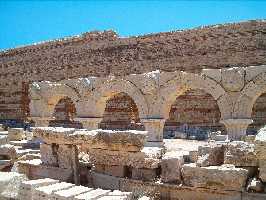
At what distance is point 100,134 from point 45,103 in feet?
27.5

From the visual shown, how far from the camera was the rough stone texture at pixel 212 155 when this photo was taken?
5.55 m

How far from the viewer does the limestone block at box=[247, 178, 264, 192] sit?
476 cm

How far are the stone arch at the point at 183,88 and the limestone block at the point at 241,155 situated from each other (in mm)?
5321

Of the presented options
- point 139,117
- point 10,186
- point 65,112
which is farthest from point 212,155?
point 65,112

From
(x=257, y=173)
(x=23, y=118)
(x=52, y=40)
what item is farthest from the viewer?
(x=52, y=40)

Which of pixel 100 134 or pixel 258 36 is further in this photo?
pixel 258 36

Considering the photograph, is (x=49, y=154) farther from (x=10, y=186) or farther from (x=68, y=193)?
(x=68, y=193)

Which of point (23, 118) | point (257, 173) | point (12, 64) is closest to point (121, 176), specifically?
point (257, 173)

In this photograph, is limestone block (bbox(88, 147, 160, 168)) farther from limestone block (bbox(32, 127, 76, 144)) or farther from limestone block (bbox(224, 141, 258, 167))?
limestone block (bbox(224, 141, 258, 167))

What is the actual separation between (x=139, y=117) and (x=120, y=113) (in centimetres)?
900

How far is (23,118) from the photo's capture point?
2477cm

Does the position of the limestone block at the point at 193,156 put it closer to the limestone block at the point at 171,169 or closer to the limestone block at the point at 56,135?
the limestone block at the point at 171,169

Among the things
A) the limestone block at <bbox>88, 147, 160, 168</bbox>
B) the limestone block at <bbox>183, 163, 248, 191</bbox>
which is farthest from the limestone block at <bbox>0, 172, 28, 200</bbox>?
the limestone block at <bbox>183, 163, 248, 191</bbox>

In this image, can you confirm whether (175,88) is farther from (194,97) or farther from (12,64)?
(12,64)
